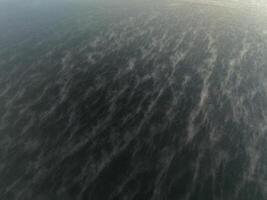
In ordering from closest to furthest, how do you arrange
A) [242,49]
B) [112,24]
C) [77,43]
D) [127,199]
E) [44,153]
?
[127,199], [44,153], [242,49], [77,43], [112,24]

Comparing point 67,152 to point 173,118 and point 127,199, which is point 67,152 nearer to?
point 127,199

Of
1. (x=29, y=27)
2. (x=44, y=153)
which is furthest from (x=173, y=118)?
(x=29, y=27)

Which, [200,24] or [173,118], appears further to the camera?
[200,24]

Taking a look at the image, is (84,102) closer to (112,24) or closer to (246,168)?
(246,168)

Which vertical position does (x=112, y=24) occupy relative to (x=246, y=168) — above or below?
above

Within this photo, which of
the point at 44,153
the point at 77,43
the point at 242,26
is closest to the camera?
the point at 44,153

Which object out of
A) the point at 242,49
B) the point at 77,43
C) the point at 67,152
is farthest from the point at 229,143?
the point at 77,43
